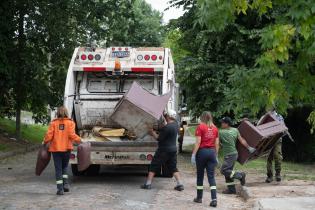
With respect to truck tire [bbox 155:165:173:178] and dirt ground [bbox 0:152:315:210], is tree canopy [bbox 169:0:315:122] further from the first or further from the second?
truck tire [bbox 155:165:173:178]

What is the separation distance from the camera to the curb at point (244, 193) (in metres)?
11.1

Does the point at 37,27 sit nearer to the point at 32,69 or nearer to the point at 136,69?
the point at 32,69

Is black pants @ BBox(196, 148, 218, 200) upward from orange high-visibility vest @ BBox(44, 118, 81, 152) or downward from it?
downward

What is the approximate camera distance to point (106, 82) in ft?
45.1

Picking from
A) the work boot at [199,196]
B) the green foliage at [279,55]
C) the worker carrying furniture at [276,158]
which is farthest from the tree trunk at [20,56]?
the green foliage at [279,55]

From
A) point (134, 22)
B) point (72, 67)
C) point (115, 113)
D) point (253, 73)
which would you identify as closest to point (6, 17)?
point (134, 22)

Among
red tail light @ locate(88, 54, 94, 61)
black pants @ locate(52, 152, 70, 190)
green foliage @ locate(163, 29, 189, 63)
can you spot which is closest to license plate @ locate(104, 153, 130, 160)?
black pants @ locate(52, 152, 70, 190)

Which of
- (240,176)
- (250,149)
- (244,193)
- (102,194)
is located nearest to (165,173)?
(240,176)

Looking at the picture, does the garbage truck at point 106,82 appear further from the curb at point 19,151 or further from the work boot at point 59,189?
the curb at point 19,151

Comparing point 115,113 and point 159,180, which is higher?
point 115,113

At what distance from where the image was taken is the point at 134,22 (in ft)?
80.1

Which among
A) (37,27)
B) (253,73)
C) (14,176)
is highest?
(37,27)

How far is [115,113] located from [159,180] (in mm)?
2257

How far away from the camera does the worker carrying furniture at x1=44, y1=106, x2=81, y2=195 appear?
10844mm
